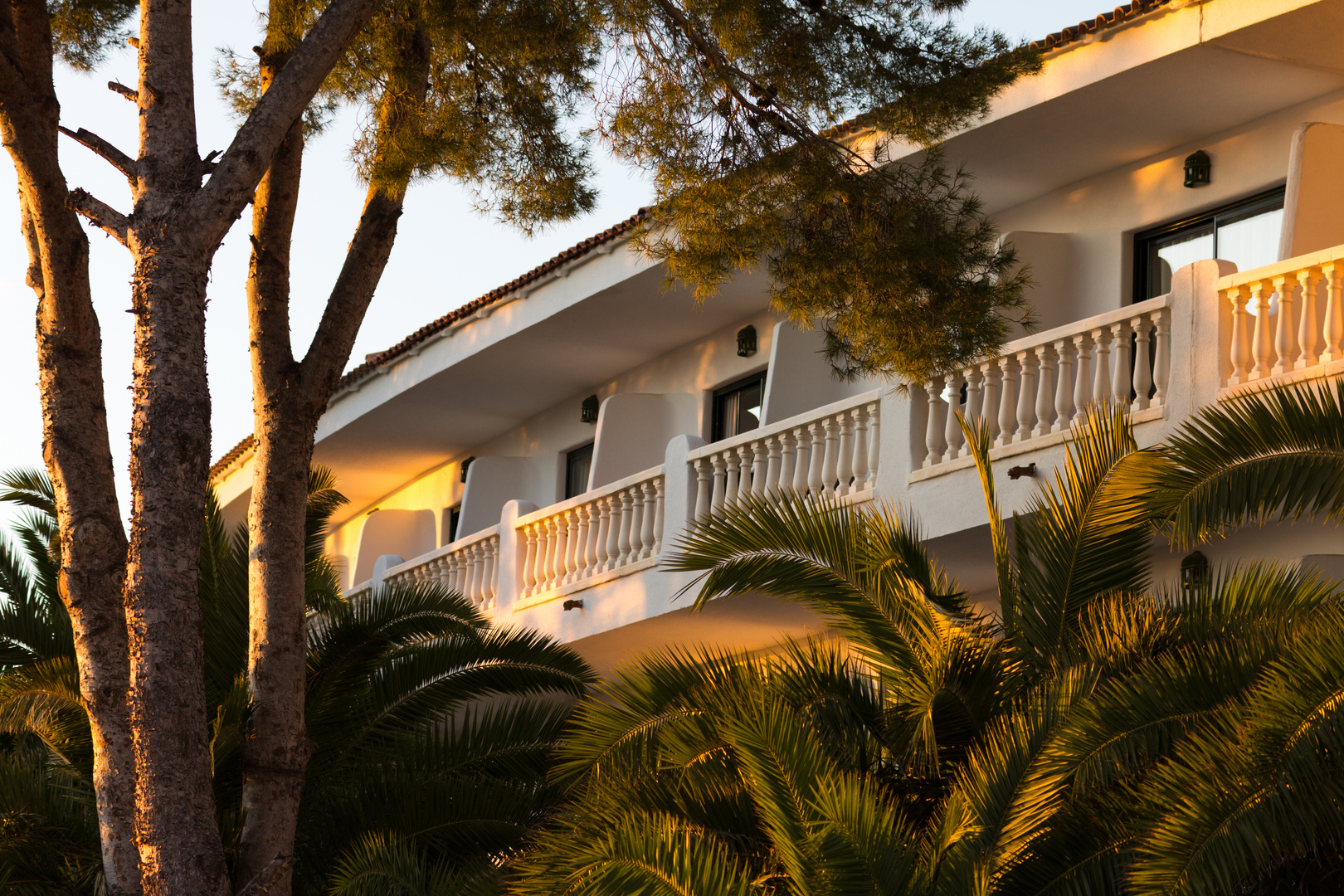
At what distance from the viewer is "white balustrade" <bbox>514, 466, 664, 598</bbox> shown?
13312 millimetres

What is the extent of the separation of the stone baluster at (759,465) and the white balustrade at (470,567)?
12.3ft

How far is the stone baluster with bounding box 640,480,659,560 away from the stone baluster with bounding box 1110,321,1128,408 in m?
4.59

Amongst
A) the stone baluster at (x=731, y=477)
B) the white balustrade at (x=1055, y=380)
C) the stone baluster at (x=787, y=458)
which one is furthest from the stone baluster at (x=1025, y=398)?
the stone baluster at (x=731, y=477)

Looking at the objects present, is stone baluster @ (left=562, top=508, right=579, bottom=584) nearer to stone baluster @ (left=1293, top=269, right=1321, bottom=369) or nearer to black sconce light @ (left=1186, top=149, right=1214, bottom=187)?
black sconce light @ (left=1186, top=149, right=1214, bottom=187)

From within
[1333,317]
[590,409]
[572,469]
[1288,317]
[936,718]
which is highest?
[590,409]

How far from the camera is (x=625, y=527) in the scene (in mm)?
13617

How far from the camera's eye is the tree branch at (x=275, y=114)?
7.49 m

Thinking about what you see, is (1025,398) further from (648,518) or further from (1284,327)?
(648,518)

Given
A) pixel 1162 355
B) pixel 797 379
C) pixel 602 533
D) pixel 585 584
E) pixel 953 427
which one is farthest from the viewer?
pixel 797 379

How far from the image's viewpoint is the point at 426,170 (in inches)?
363

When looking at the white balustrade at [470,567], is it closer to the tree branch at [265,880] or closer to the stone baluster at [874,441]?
the stone baluster at [874,441]

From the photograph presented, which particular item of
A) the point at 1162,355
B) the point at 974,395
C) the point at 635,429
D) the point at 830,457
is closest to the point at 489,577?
the point at 635,429

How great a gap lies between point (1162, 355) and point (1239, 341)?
0.51 metres

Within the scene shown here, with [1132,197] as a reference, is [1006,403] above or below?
below
